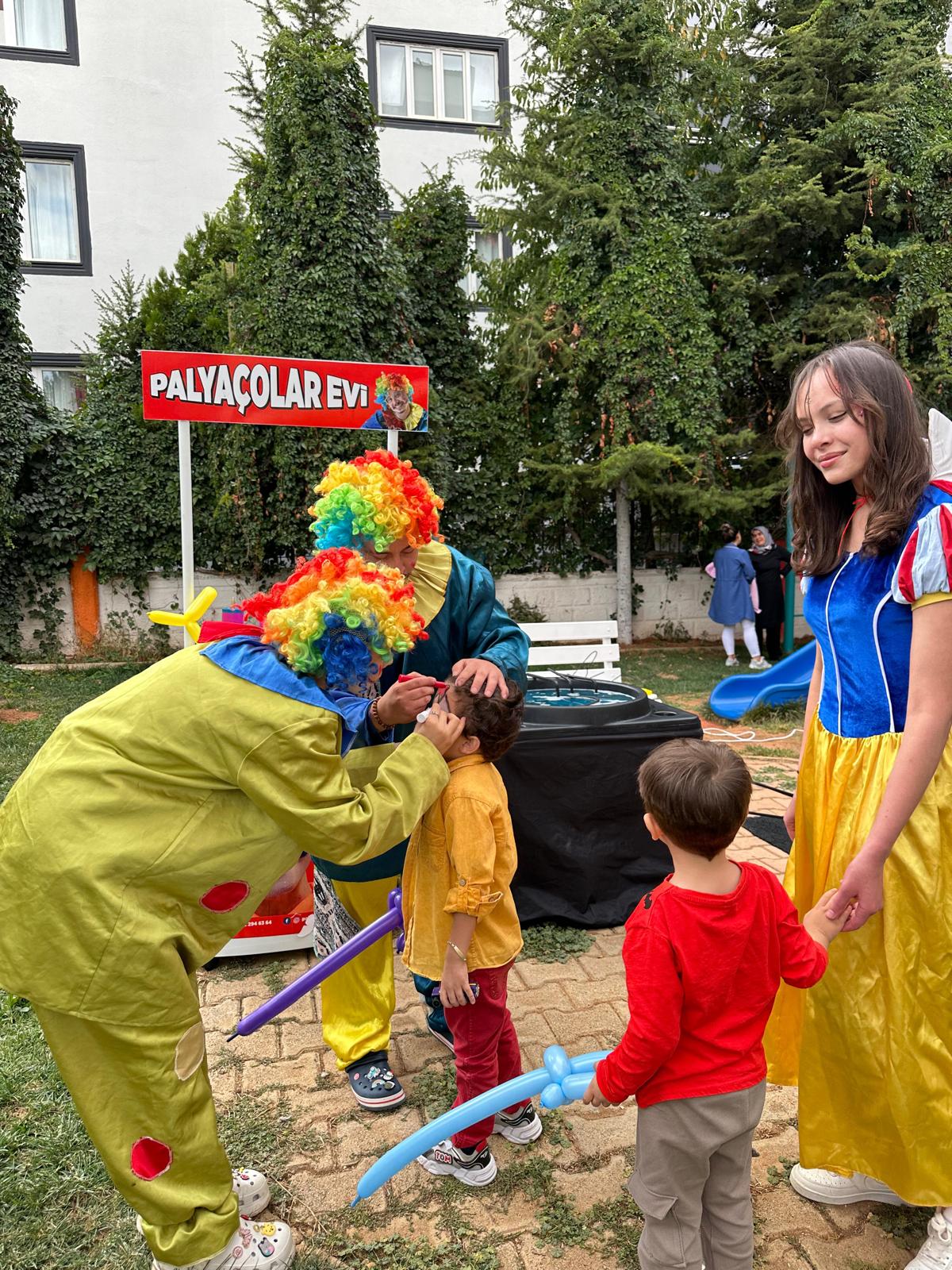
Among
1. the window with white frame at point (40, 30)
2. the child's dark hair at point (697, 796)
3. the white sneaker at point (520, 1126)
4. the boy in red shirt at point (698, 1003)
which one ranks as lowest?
the white sneaker at point (520, 1126)

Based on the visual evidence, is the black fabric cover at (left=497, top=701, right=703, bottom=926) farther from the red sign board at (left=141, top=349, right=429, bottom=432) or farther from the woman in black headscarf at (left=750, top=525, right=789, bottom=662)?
the woman in black headscarf at (left=750, top=525, right=789, bottom=662)

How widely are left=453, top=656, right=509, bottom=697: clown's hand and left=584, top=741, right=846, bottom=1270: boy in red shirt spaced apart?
0.56m

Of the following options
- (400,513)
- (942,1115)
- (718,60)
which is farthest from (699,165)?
(942,1115)

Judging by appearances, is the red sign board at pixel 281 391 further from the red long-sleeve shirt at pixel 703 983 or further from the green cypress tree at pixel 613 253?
the green cypress tree at pixel 613 253

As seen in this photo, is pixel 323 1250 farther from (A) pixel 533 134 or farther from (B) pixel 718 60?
(B) pixel 718 60

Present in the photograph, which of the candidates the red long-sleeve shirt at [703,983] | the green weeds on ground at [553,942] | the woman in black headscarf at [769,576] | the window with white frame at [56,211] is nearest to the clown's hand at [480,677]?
the red long-sleeve shirt at [703,983]

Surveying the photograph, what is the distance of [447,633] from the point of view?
2486mm

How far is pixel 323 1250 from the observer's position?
203 cm

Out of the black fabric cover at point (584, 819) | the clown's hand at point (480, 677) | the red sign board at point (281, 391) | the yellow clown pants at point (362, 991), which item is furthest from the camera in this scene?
the red sign board at point (281, 391)

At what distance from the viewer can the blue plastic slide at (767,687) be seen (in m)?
7.81

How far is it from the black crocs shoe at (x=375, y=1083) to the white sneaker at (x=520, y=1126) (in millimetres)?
338

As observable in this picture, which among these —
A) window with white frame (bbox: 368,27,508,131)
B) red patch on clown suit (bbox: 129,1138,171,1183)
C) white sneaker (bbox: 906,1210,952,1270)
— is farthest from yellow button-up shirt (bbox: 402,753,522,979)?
window with white frame (bbox: 368,27,508,131)

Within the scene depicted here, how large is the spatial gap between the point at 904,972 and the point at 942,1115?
307 mm

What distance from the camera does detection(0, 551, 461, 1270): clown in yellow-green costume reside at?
5.32 feet
